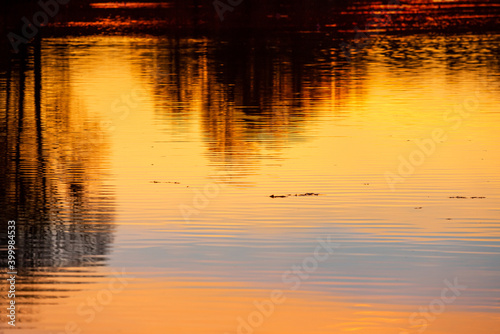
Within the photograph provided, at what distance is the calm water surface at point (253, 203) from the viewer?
12.5 meters

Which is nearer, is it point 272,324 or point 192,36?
point 272,324

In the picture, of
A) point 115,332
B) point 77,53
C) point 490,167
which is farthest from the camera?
point 77,53

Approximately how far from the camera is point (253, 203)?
1795 centimetres

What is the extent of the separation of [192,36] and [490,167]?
140ft

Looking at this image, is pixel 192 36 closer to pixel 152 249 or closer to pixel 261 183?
pixel 261 183

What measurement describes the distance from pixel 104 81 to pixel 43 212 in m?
20.1

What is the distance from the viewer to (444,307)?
40.5 feet

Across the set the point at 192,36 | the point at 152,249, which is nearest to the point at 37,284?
the point at 152,249

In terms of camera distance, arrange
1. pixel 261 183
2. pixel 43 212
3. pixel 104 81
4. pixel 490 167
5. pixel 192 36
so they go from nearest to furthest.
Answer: pixel 43 212 < pixel 261 183 < pixel 490 167 < pixel 104 81 < pixel 192 36

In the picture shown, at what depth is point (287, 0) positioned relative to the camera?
10769 centimetres

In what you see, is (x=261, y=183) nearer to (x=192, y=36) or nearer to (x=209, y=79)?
(x=209, y=79)

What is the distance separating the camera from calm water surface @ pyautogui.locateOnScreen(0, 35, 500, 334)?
12.5 metres

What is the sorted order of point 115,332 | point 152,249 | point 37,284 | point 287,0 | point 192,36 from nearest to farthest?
point 115,332
point 37,284
point 152,249
point 192,36
point 287,0

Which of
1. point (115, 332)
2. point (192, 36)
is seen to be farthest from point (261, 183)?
point (192, 36)
